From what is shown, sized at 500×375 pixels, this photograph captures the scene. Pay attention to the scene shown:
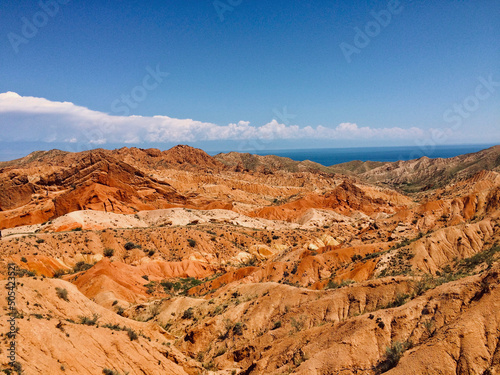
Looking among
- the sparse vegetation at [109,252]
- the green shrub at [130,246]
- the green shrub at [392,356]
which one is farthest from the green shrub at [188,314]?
the green shrub at [130,246]

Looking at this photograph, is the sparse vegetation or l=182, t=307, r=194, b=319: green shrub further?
the sparse vegetation

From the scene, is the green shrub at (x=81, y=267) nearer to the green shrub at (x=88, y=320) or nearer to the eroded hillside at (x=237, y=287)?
the eroded hillside at (x=237, y=287)

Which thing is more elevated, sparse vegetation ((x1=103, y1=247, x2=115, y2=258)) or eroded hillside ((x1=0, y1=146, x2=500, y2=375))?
eroded hillside ((x1=0, y1=146, x2=500, y2=375))

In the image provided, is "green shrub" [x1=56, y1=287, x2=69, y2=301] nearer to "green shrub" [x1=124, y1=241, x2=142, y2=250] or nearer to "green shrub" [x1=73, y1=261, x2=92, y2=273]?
"green shrub" [x1=73, y1=261, x2=92, y2=273]

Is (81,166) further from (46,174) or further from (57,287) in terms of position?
(57,287)

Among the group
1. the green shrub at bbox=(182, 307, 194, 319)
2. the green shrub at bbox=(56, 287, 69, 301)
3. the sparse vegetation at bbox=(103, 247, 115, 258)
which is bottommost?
the sparse vegetation at bbox=(103, 247, 115, 258)

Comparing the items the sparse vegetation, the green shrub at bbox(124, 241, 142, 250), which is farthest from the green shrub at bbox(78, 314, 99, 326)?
the green shrub at bbox(124, 241, 142, 250)

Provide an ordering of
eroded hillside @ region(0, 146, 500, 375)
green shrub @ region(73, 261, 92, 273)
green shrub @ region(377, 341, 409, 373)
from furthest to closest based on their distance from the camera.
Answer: green shrub @ region(73, 261, 92, 273) < eroded hillside @ region(0, 146, 500, 375) < green shrub @ region(377, 341, 409, 373)

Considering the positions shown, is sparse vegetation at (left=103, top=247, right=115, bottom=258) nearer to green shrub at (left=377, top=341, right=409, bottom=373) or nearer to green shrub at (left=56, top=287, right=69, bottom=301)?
green shrub at (left=56, top=287, right=69, bottom=301)

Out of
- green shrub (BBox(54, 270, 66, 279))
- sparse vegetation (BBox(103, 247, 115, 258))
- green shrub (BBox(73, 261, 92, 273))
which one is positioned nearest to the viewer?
green shrub (BBox(54, 270, 66, 279))

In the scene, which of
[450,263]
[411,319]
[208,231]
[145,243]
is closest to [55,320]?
[411,319]

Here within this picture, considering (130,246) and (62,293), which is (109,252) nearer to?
(130,246)
